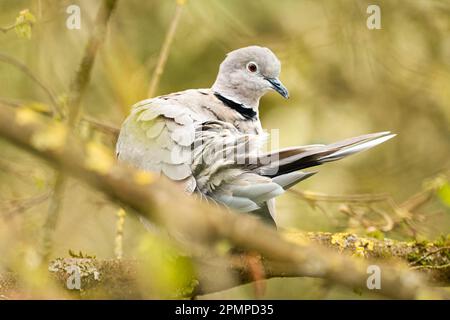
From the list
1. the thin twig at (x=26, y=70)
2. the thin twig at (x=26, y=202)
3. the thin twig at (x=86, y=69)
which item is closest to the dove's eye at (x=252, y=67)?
the thin twig at (x=26, y=70)

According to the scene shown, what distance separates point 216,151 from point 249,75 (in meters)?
0.92

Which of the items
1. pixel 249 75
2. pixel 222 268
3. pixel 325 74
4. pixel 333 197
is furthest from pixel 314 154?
pixel 325 74

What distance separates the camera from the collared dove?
212 cm

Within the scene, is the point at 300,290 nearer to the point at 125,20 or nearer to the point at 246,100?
the point at 246,100

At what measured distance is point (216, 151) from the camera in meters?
2.43

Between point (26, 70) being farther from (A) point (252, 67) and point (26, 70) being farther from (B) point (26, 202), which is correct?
(A) point (252, 67)

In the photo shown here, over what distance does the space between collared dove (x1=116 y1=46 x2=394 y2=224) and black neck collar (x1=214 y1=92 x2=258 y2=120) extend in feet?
0.10

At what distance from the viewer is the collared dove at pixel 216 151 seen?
212cm

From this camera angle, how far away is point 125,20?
161 inches

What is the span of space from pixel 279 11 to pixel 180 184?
2.58 m

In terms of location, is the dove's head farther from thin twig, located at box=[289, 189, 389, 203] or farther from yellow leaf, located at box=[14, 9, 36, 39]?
yellow leaf, located at box=[14, 9, 36, 39]

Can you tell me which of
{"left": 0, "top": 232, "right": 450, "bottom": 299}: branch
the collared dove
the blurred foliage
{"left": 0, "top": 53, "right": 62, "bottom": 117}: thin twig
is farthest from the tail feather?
the blurred foliage
